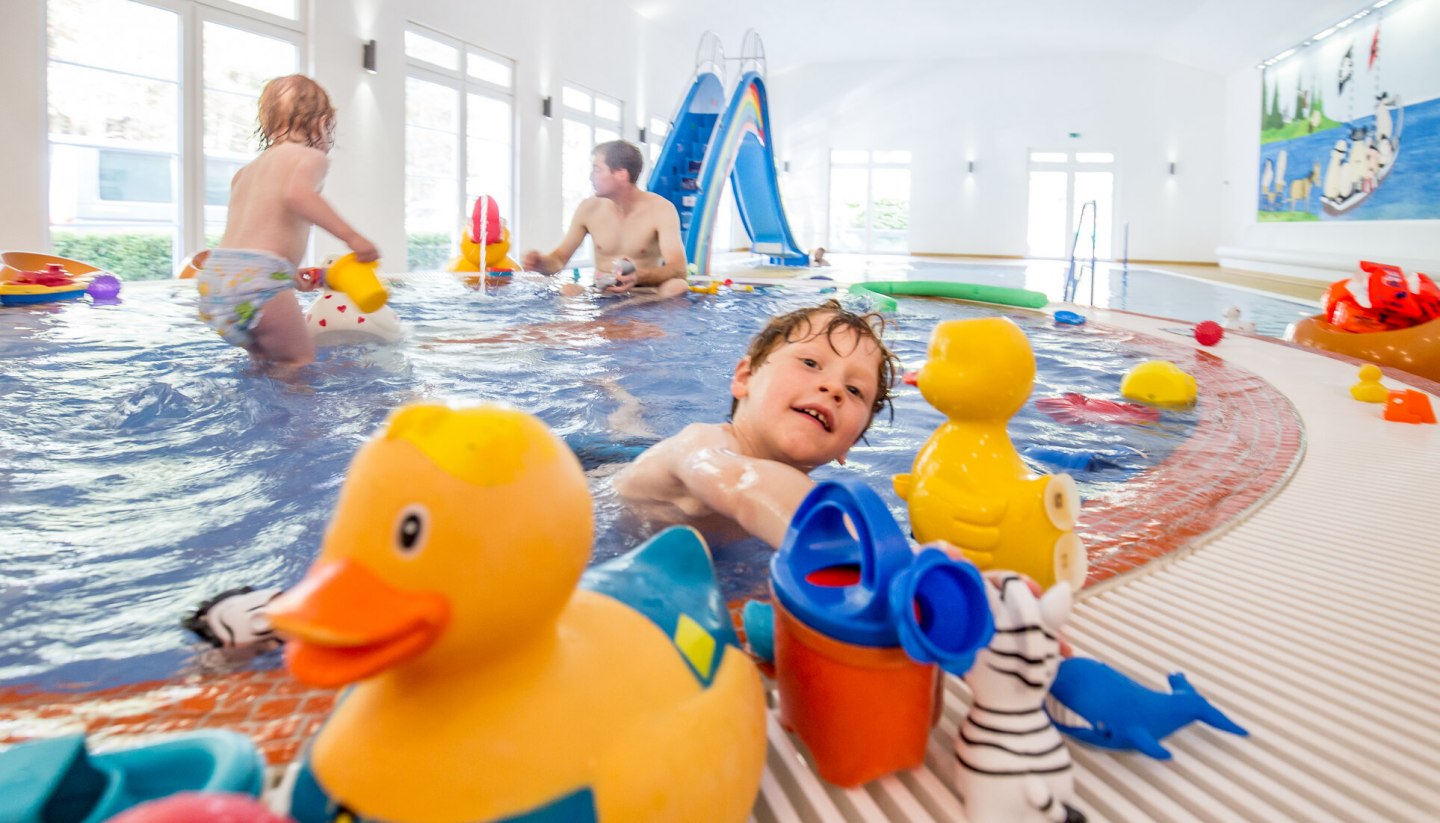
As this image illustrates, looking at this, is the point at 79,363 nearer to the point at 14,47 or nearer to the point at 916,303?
the point at 14,47

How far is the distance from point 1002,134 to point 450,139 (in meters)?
15.4

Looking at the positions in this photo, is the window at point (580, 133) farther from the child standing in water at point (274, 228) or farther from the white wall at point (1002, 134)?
the child standing in water at point (274, 228)

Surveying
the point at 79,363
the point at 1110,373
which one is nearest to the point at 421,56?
the point at 79,363

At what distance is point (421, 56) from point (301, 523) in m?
11.7

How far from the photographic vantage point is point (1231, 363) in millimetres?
4926

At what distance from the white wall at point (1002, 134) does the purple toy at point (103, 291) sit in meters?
20.8

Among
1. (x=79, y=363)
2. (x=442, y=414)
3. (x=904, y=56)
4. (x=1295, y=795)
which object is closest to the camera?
(x=442, y=414)

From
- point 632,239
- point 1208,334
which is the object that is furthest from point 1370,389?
point 632,239

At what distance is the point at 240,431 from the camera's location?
3135 mm

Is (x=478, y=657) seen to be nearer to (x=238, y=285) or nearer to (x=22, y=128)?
(x=238, y=285)

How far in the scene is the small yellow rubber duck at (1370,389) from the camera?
3672mm

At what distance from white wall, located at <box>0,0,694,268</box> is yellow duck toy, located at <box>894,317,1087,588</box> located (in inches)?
351

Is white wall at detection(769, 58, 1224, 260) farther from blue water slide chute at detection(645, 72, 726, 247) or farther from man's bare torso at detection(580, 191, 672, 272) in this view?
man's bare torso at detection(580, 191, 672, 272)

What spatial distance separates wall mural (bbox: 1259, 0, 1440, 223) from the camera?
12.1 m
